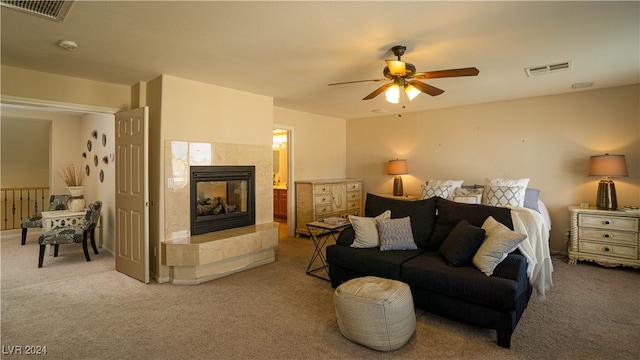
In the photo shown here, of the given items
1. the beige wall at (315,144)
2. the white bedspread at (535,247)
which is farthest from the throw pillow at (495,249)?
the beige wall at (315,144)

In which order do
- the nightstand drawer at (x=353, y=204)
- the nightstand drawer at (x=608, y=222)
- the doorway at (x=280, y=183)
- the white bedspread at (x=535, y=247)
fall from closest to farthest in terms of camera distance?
the white bedspread at (x=535, y=247) < the nightstand drawer at (x=608, y=222) < the nightstand drawer at (x=353, y=204) < the doorway at (x=280, y=183)

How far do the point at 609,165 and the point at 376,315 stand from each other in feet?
13.2

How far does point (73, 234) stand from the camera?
4.49 m

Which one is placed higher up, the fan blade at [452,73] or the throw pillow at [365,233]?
the fan blade at [452,73]

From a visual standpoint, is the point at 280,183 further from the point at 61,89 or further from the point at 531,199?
the point at 531,199

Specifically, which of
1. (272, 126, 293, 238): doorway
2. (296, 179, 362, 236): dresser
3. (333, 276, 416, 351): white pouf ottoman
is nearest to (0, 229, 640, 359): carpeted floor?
(333, 276, 416, 351): white pouf ottoman

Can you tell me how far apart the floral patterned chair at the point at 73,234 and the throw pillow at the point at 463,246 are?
4.87 metres

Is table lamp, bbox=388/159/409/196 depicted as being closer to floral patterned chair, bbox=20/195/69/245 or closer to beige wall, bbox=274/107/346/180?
beige wall, bbox=274/107/346/180

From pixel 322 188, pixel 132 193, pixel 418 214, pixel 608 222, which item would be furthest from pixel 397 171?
pixel 132 193

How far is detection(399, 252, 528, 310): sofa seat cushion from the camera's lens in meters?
2.33

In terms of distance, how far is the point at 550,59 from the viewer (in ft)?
10.7

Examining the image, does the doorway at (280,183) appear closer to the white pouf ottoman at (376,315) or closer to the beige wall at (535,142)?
the beige wall at (535,142)

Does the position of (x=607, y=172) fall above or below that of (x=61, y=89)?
below

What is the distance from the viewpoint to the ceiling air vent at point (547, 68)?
11.2ft
